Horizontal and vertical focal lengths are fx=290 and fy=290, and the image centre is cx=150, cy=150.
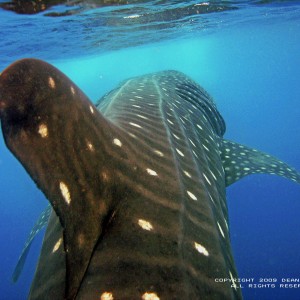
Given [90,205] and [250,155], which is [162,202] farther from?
[250,155]

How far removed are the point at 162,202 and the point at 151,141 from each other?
0.73 meters

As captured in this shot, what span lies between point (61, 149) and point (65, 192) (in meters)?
0.22

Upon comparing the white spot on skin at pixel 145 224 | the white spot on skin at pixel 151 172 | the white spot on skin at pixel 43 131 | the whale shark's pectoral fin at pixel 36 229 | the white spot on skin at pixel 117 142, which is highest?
the white spot on skin at pixel 43 131

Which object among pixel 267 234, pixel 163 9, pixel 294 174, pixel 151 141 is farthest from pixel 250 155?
pixel 267 234

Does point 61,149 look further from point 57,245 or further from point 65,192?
point 57,245

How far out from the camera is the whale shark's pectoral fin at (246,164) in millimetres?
4348

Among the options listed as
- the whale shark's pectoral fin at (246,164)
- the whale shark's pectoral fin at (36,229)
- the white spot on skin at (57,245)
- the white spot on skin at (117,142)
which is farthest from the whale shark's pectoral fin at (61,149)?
the whale shark's pectoral fin at (246,164)

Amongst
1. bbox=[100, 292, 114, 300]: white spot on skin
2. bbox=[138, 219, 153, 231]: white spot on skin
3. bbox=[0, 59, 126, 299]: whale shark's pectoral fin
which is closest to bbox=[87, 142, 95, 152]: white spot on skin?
bbox=[0, 59, 126, 299]: whale shark's pectoral fin

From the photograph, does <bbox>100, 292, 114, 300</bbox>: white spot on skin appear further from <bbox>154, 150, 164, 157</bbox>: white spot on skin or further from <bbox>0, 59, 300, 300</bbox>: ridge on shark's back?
<bbox>154, 150, 164, 157</bbox>: white spot on skin

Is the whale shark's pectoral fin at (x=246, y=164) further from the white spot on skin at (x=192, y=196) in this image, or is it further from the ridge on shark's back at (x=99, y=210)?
A: the ridge on shark's back at (x=99, y=210)

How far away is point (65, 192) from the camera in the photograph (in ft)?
4.68

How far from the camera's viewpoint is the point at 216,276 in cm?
157

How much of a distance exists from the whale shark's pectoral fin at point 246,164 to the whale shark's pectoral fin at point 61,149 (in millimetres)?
2922

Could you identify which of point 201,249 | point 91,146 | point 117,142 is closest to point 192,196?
point 201,249
